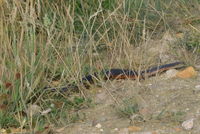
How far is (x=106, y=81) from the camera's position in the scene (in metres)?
3.88

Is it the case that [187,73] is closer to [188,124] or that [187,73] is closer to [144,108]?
[144,108]

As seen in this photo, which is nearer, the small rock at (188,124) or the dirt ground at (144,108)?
the small rock at (188,124)

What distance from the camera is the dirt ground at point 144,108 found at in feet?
10.4

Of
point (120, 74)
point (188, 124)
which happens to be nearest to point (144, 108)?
point (188, 124)

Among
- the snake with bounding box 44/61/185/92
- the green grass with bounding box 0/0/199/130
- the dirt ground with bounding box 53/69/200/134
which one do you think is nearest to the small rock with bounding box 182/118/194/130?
the dirt ground with bounding box 53/69/200/134

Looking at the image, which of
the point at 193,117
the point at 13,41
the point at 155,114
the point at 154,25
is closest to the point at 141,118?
the point at 155,114

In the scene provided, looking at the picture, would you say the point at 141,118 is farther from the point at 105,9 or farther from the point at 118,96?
the point at 105,9

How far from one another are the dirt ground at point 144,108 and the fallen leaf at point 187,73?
0.14 feet

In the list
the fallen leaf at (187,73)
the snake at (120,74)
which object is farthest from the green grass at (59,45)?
the fallen leaf at (187,73)

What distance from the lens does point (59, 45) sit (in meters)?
4.10

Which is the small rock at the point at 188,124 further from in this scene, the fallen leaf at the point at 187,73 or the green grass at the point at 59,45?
the fallen leaf at the point at 187,73

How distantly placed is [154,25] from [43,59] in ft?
4.31

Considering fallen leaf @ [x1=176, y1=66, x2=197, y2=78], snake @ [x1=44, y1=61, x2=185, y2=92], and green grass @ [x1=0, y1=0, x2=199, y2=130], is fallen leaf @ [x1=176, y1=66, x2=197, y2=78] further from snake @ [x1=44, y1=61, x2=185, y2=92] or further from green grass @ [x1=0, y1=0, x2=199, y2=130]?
green grass @ [x1=0, y1=0, x2=199, y2=130]

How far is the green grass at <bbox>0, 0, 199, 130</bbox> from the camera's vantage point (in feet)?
11.2
